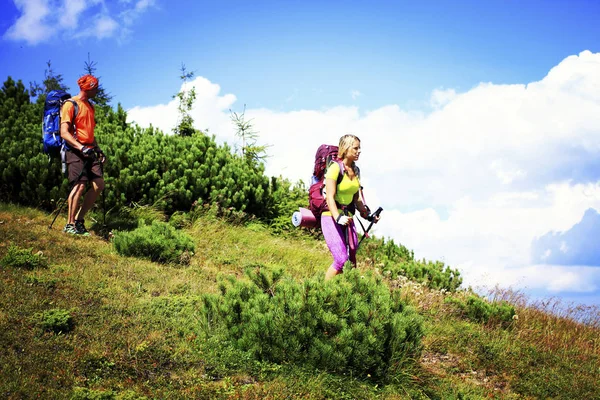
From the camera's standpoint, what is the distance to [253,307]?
18.0ft

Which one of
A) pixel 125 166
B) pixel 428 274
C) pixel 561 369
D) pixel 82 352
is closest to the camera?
pixel 82 352

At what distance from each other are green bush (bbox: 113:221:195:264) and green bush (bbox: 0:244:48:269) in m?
1.39

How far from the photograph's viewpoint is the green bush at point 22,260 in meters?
7.13

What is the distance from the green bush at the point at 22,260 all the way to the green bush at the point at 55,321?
184 cm

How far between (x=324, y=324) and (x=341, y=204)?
207cm

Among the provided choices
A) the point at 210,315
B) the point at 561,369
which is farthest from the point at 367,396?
the point at 561,369

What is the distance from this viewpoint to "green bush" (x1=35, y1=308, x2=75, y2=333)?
5387 millimetres

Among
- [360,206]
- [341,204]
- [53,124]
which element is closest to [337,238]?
[341,204]

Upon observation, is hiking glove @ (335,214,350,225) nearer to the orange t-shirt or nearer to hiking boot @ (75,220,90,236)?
the orange t-shirt

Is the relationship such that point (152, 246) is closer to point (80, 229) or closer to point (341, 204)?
point (80, 229)

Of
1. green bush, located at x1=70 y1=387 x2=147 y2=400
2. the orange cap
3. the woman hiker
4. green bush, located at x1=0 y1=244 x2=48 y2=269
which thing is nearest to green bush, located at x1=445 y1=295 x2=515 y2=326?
the woman hiker

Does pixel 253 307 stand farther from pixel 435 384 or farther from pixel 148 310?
pixel 435 384

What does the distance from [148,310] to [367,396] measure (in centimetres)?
266

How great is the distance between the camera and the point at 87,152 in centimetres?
912
